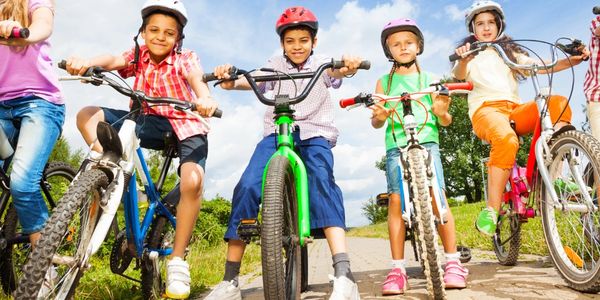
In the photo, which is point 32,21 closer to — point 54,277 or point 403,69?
point 54,277

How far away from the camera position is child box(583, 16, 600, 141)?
14.1 feet

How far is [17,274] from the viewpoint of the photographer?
411cm

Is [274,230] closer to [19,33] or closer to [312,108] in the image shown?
[312,108]

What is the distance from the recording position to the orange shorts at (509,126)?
12.8 feet

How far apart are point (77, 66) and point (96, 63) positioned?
0.50 metres

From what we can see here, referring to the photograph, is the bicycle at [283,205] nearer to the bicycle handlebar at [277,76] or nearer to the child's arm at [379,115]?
the bicycle handlebar at [277,76]

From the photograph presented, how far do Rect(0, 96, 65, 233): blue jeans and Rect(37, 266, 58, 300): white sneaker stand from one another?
1.13m

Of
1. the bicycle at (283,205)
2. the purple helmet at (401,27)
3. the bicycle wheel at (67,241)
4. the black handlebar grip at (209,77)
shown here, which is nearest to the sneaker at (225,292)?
the bicycle at (283,205)

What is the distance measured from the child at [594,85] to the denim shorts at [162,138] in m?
3.35

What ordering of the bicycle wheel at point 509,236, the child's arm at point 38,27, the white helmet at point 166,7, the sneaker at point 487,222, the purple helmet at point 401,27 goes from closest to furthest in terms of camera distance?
1. the child's arm at point 38,27
2. the white helmet at point 166,7
3. the sneaker at point 487,222
4. the purple helmet at point 401,27
5. the bicycle wheel at point 509,236

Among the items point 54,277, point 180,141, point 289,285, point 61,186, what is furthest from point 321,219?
point 61,186

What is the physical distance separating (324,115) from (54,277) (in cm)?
222

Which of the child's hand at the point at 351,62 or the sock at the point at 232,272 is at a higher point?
the child's hand at the point at 351,62

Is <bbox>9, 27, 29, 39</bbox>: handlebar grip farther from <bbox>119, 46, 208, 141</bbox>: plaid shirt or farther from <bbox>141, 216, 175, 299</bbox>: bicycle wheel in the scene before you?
<bbox>141, 216, 175, 299</bbox>: bicycle wheel
